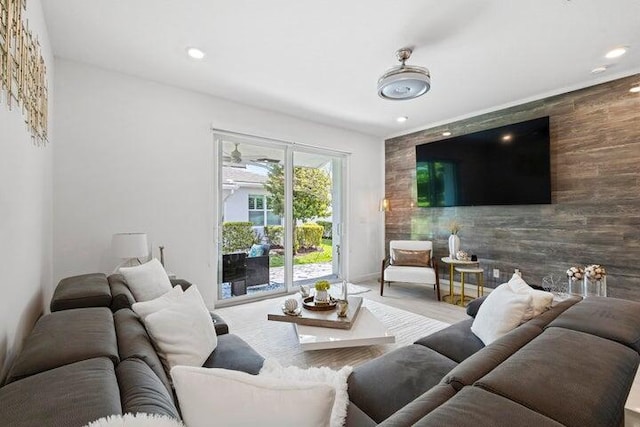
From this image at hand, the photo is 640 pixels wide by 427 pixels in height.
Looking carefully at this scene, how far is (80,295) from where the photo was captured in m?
1.76

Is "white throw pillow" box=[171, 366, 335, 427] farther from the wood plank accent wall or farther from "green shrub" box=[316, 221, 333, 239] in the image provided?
"green shrub" box=[316, 221, 333, 239]

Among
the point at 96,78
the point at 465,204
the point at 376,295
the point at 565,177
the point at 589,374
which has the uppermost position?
the point at 96,78

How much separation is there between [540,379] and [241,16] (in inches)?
109

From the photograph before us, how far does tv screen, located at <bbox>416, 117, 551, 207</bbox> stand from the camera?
12.3ft

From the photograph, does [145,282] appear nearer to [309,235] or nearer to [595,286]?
[309,235]

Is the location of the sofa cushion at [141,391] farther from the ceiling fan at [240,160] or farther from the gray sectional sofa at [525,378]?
the ceiling fan at [240,160]

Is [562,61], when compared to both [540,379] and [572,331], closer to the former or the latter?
[572,331]

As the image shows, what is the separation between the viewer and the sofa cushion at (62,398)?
679mm

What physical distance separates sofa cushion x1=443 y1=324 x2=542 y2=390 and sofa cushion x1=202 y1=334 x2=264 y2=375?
98 cm

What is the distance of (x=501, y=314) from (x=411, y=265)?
2.85 metres

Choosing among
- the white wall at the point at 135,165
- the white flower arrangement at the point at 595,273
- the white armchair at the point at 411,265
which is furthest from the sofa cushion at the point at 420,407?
the white armchair at the point at 411,265

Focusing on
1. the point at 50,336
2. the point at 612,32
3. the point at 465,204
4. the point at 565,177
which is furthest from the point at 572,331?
the point at 465,204

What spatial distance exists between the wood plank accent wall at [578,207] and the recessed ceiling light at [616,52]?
1.89 ft

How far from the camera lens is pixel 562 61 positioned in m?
2.94
